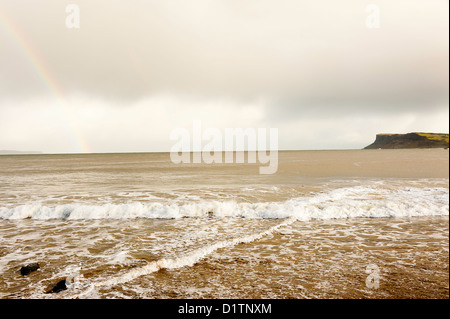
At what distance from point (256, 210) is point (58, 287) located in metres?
9.65

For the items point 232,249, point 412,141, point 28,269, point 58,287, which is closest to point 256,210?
point 232,249

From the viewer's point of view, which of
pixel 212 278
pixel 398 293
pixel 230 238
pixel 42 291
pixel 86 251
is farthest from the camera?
pixel 230 238

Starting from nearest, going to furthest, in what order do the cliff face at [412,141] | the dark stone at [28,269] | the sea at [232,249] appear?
the sea at [232,249]
the dark stone at [28,269]
the cliff face at [412,141]

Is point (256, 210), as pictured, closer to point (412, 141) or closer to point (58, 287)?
point (58, 287)

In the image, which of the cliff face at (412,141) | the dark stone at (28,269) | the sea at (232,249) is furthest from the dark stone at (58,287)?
the cliff face at (412,141)

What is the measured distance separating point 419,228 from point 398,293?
6.55 metres

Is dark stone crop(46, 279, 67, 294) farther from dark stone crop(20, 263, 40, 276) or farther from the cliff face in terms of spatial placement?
the cliff face

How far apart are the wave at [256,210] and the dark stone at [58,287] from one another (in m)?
7.14

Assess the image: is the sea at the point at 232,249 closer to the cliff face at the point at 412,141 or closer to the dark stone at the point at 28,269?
the dark stone at the point at 28,269

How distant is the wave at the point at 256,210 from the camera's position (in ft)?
41.0

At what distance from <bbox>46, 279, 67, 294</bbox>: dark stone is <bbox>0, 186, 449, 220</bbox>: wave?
→ 23.4ft
